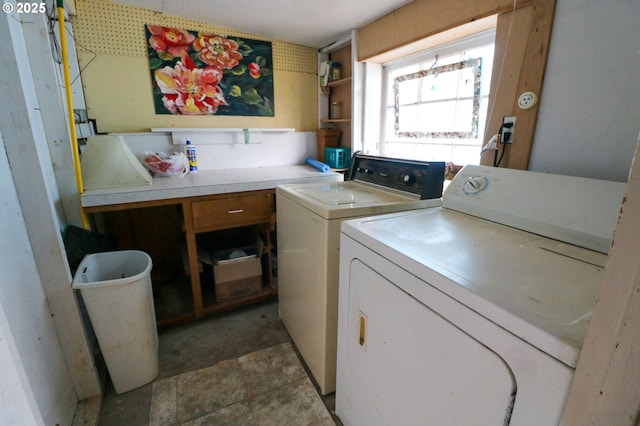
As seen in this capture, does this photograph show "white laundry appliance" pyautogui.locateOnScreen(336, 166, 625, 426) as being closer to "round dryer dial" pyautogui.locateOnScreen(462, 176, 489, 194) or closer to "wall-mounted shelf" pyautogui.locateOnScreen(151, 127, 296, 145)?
"round dryer dial" pyautogui.locateOnScreen(462, 176, 489, 194)

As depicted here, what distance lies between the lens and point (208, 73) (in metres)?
2.34

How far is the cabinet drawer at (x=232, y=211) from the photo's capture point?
1.84m

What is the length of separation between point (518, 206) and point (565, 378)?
74 cm

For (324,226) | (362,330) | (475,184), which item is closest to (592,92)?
(475,184)

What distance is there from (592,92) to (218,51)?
2379mm

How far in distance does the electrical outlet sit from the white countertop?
118cm

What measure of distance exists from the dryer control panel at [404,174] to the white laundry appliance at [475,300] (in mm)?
109

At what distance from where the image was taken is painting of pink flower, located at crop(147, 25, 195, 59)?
214 centimetres

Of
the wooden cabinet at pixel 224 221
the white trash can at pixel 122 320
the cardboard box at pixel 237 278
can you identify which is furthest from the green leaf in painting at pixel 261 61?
the white trash can at pixel 122 320

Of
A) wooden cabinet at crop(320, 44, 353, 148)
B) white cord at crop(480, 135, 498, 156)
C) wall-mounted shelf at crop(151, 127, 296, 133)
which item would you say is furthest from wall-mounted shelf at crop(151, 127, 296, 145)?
white cord at crop(480, 135, 498, 156)

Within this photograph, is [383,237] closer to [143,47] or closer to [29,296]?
[29,296]

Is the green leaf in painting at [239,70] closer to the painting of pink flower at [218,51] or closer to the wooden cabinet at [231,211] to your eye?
the painting of pink flower at [218,51]

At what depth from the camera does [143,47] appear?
2.13 meters

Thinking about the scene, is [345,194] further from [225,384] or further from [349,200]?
[225,384]
